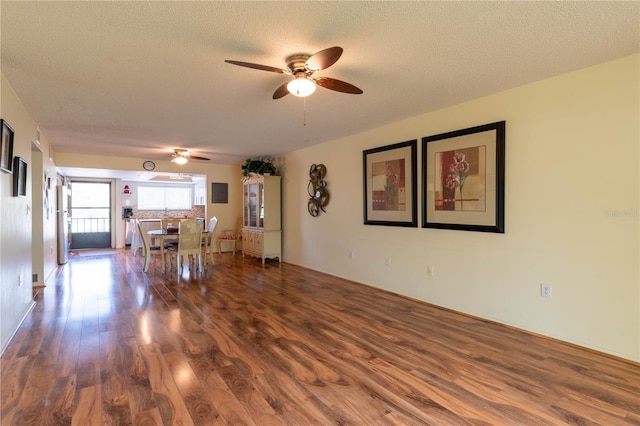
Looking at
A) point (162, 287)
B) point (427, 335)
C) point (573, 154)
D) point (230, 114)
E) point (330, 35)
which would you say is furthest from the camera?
point (162, 287)

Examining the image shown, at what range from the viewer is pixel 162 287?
4.83 m

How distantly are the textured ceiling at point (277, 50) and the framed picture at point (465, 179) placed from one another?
1.42 feet

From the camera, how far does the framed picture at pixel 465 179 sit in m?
3.31

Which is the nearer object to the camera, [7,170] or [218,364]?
[218,364]

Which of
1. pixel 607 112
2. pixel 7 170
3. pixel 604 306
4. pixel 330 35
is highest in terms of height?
pixel 330 35

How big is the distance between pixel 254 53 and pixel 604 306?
3.36 metres

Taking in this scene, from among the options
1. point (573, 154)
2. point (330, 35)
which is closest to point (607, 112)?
point (573, 154)

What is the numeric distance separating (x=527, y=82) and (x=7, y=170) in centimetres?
457

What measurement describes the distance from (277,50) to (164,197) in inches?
385

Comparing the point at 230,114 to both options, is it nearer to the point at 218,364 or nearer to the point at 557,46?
the point at 218,364

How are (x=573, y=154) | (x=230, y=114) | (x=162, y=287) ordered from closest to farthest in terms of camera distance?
(x=573, y=154)
(x=230, y=114)
(x=162, y=287)

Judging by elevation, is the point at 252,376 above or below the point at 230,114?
below

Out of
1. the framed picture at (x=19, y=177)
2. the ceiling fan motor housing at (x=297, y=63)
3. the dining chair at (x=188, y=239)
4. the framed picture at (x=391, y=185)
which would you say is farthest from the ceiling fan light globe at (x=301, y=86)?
the dining chair at (x=188, y=239)

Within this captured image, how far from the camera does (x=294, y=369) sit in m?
2.39
